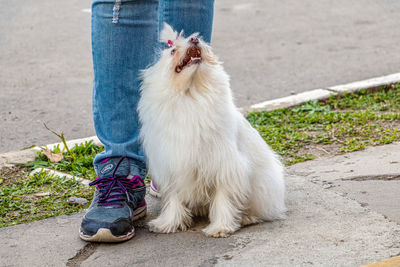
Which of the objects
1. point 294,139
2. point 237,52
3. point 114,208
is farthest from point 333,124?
point 237,52

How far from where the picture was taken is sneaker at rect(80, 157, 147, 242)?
2.70m

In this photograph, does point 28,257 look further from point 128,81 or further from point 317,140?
point 317,140

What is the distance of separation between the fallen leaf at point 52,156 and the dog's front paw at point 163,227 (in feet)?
4.04

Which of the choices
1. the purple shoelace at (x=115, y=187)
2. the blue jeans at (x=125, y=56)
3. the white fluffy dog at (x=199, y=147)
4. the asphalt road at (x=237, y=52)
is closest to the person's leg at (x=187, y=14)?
the blue jeans at (x=125, y=56)

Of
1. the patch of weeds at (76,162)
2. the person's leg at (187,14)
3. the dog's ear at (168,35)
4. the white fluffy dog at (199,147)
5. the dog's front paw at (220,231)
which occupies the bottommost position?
the patch of weeds at (76,162)

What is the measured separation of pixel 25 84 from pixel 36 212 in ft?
8.82

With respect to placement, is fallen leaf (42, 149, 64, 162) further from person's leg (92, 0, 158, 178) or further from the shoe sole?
the shoe sole

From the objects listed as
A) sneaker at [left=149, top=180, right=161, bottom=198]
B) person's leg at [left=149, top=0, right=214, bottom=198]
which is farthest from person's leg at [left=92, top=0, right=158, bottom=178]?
sneaker at [left=149, top=180, right=161, bottom=198]

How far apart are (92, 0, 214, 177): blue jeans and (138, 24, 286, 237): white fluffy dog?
17cm

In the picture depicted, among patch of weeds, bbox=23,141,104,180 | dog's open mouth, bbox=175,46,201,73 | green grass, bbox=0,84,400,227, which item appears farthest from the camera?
patch of weeds, bbox=23,141,104,180

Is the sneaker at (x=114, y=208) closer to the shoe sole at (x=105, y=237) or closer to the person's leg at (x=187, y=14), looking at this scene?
the shoe sole at (x=105, y=237)

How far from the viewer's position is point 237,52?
21.9 ft

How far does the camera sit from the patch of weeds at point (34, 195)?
10.2ft

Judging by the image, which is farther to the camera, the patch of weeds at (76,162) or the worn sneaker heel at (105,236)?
the patch of weeds at (76,162)
